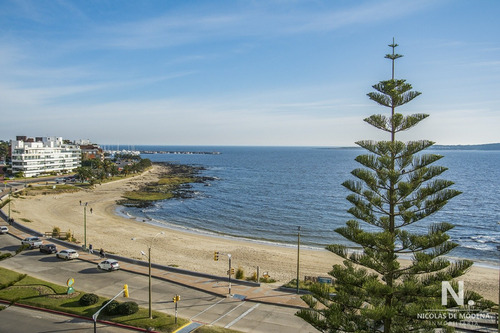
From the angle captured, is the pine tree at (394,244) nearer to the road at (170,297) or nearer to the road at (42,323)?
the road at (170,297)

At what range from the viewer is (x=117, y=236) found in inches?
1961

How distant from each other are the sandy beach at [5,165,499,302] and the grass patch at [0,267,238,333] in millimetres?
5481

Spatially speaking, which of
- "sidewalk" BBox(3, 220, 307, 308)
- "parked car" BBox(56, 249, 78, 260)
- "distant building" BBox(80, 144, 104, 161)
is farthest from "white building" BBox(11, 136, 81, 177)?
"sidewalk" BBox(3, 220, 307, 308)

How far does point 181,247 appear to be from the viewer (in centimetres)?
4538

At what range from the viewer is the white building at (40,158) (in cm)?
10581

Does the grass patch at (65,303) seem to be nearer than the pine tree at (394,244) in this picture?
No

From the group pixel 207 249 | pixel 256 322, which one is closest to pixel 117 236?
pixel 207 249

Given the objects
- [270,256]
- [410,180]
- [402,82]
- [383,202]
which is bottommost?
[270,256]

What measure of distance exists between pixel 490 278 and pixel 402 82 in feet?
103

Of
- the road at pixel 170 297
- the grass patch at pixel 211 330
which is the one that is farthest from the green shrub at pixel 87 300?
the grass patch at pixel 211 330

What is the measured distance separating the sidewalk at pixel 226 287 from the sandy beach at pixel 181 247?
346 centimetres

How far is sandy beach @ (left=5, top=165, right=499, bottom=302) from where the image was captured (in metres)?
36.6

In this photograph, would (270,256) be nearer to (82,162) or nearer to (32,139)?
(82,162)

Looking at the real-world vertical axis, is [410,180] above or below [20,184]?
above
